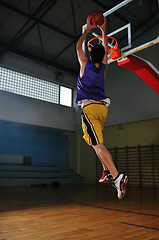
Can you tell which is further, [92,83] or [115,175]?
[92,83]

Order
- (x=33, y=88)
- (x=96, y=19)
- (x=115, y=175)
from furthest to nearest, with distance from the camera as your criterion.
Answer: (x=33, y=88), (x=96, y=19), (x=115, y=175)

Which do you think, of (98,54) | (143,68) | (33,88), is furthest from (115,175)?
(33,88)

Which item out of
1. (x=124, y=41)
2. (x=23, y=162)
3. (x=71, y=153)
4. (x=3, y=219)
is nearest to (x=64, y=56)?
(x=71, y=153)

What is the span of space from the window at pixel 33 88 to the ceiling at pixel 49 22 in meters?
0.99

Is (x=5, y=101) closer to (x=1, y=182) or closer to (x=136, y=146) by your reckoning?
(x=1, y=182)

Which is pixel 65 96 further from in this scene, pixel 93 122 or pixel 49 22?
pixel 93 122

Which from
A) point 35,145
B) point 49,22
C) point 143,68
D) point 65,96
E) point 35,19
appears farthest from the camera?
point 35,145

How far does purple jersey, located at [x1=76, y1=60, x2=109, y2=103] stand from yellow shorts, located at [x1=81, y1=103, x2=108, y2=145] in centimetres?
11

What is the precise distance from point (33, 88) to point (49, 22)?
11.6 feet

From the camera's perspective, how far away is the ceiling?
9477 millimetres

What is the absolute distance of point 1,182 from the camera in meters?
10.6

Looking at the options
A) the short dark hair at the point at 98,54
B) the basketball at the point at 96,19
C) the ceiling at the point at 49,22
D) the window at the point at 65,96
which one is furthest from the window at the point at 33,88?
the short dark hair at the point at 98,54

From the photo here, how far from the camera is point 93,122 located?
2.45 metres

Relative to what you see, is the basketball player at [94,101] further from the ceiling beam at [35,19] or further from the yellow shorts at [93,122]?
the ceiling beam at [35,19]
